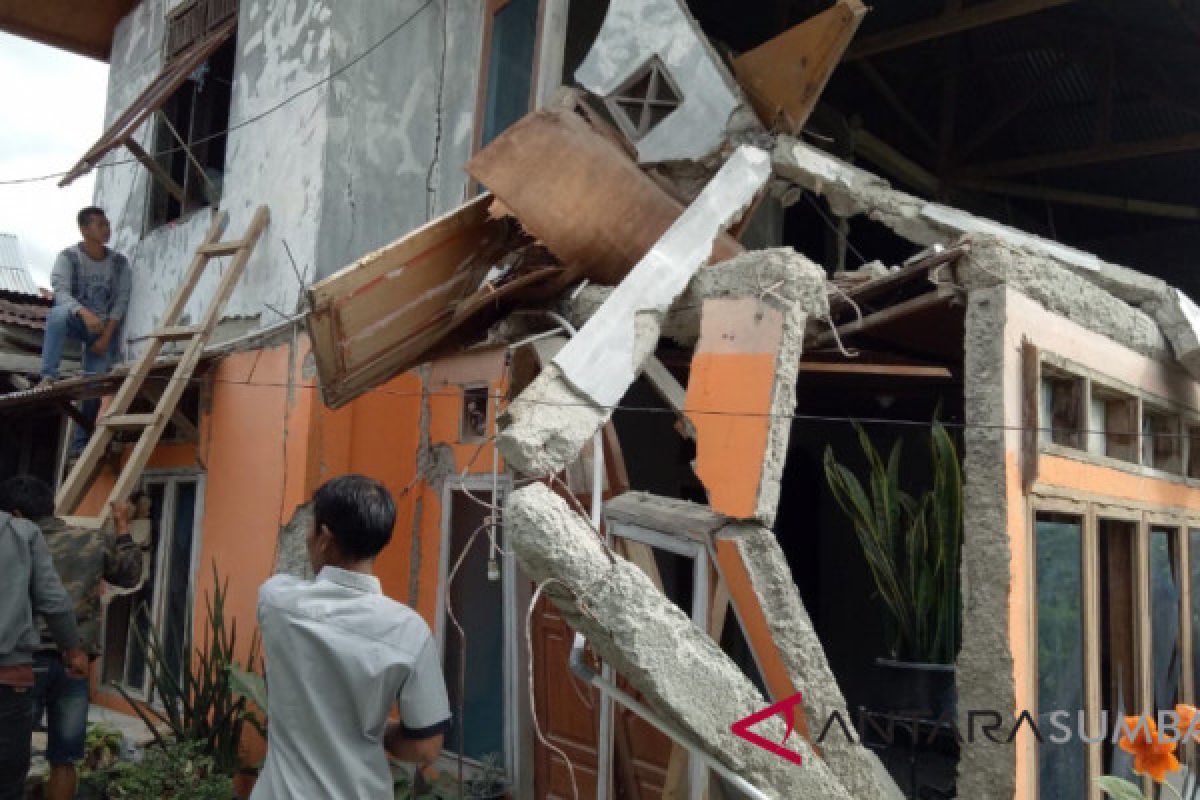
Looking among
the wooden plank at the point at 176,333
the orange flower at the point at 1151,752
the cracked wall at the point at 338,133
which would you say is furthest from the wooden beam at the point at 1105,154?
the wooden plank at the point at 176,333

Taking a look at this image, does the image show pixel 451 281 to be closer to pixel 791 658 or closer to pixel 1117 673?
pixel 791 658

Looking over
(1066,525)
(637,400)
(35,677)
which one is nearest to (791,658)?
(1066,525)

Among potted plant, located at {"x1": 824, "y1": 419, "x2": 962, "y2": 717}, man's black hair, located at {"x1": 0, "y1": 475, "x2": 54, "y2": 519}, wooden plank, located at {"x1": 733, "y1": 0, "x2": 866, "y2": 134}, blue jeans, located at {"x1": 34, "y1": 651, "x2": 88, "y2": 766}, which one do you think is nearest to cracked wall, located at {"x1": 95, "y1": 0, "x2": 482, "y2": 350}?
man's black hair, located at {"x1": 0, "y1": 475, "x2": 54, "y2": 519}

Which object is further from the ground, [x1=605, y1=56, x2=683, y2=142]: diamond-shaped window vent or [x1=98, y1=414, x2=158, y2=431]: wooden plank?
[x1=605, y1=56, x2=683, y2=142]: diamond-shaped window vent

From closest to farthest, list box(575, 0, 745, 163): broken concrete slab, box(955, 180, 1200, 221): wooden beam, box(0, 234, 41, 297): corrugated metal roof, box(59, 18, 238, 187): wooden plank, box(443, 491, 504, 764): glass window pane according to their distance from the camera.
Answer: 1. box(575, 0, 745, 163): broken concrete slab
2. box(443, 491, 504, 764): glass window pane
3. box(59, 18, 238, 187): wooden plank
4. box(955, 180, 1200, 221): wooden beam
5. box(0, 234, 41, 297): corrugated metal roof

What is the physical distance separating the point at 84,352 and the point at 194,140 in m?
2.02

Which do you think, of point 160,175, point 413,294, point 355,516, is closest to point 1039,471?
point 355,516

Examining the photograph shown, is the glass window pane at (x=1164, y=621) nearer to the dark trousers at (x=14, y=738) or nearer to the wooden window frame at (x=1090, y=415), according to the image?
the wooden window frame at (x=1090, y=415)

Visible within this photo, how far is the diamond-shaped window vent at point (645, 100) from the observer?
555 centimetres

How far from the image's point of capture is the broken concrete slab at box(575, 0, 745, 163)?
5328mm

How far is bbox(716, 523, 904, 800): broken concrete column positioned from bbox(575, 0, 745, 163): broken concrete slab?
2.61 m

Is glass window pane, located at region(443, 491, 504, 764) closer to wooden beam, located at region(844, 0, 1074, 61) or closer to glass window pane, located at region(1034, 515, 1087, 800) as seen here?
glass window pane, located at region(1034, 515, 1087, 800)

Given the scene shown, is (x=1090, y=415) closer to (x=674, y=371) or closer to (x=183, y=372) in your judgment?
(x=674, y=371)

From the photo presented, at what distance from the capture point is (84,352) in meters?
8.42
